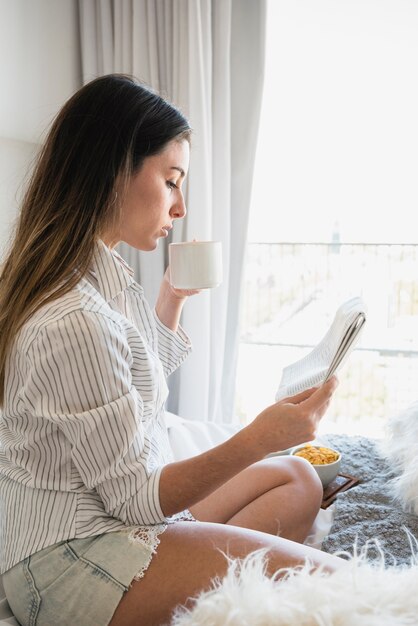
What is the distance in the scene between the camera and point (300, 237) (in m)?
3.42

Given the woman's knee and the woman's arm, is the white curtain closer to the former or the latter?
the woman's knee

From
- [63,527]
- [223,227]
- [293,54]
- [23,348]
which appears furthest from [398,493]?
[293,54]

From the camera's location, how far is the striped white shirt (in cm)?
88

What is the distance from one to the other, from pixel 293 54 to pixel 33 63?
4.16 feet

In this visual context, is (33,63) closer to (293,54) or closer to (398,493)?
(293,54)

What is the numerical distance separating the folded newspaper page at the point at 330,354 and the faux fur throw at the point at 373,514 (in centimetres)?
30

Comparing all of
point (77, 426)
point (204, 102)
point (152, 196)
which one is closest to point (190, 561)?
point (77, 426)

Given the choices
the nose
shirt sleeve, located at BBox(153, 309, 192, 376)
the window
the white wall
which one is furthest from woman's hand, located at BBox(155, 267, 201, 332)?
the window

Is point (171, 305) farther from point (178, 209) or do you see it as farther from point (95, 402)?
point (95, 402)

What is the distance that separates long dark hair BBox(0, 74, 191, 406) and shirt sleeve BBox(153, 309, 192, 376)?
400 mm

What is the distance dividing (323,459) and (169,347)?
1.73ft

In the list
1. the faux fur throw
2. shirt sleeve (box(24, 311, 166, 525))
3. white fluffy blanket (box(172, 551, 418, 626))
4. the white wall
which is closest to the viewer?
white fluffy blanket (box(172, 551, 418, 626))

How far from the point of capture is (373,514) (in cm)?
136

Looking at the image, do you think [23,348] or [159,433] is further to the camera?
[159,433]
